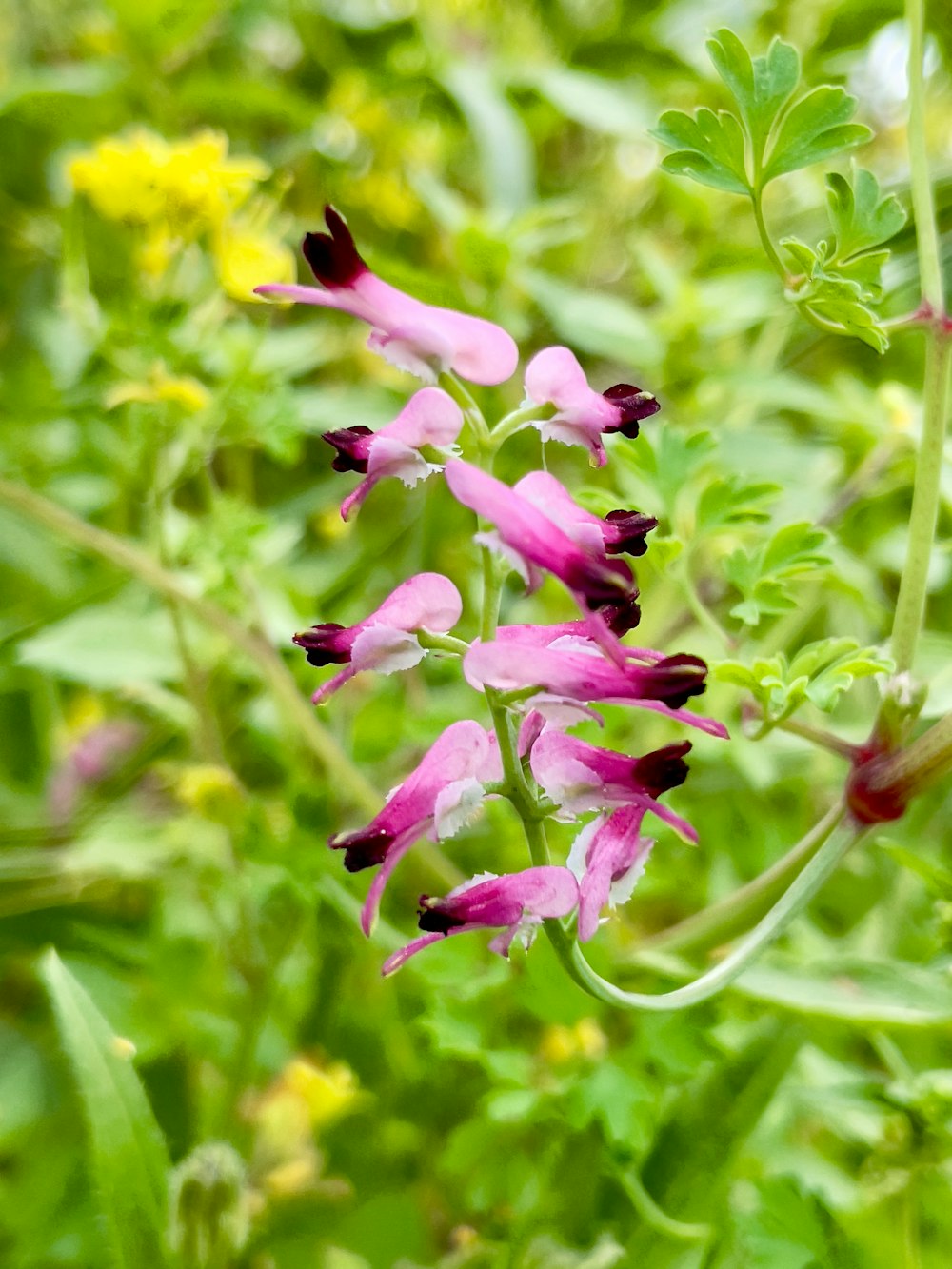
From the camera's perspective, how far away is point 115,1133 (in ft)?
1.31

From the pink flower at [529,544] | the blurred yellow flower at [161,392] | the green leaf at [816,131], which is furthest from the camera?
the blurred yellow flower at [161,392]

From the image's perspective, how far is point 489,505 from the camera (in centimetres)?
21

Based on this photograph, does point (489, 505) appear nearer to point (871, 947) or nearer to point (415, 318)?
point (415, 318)

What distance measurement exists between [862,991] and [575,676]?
0.84 ft

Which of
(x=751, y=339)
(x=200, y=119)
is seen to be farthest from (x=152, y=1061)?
(x=200, y=119)

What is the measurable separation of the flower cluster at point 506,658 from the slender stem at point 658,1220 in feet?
0.67

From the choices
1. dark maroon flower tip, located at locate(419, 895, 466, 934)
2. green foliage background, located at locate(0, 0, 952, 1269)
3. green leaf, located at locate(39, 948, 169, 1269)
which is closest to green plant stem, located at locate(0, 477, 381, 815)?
green foliage background, located at locate(0, 0, 952, 1269)

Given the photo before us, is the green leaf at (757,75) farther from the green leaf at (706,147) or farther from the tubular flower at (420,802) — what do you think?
the tubular flower at (420,802)

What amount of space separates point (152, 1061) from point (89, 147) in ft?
2.23

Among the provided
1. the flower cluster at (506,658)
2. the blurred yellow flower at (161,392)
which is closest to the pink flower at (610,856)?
the flower cluster at (506,658)

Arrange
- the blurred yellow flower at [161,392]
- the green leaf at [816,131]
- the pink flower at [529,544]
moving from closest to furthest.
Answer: the pink flower at [529,544] < the green leaf at [816,131] < the blurred yellow flower at [161,392]

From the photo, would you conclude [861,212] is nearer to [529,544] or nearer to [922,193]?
[922,193]

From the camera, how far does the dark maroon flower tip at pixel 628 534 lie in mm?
248

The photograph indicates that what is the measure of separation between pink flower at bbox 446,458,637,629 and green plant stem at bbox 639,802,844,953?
0.57ft
